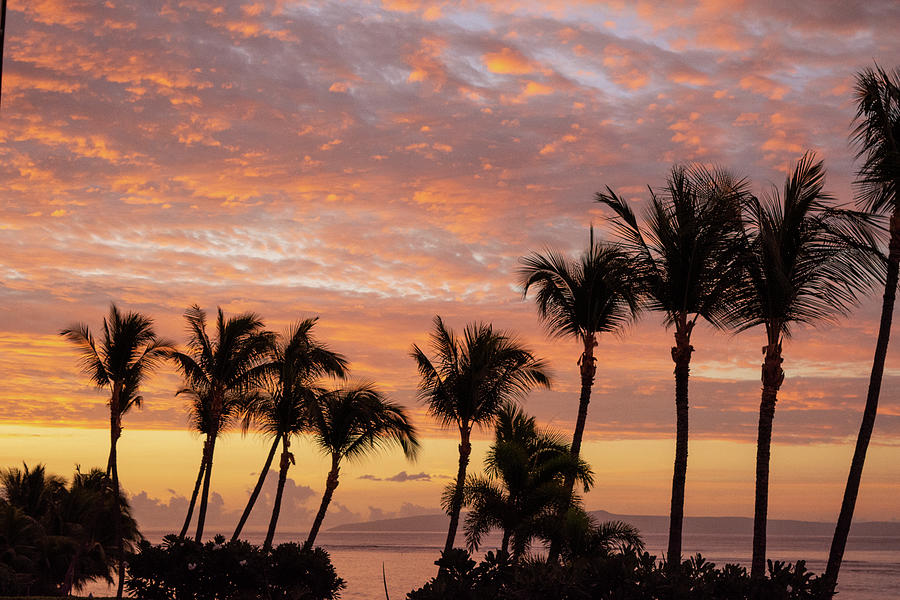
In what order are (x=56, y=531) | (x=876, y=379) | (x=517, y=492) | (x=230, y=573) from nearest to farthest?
(x=876, y=379) < (x=230, y=573) < (x=517, y=492) < (x=56, y=531)

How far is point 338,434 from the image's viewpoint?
31797 mm

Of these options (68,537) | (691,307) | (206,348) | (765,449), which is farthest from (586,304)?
(68,537)

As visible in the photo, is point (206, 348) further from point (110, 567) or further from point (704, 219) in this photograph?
point (704, 219)

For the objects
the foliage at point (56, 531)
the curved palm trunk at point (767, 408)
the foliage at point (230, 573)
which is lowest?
the foliage at point (56, 531)

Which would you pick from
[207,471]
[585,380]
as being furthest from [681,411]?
[207,471]

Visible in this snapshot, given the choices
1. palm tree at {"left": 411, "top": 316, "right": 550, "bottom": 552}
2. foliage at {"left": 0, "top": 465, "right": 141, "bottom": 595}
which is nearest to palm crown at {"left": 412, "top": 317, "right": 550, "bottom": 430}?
palm tree at {"left": 411, "top": 316, "right": 550, "bottom": 552}

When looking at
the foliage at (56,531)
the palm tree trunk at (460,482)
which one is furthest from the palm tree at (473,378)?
the foliage at (56,531)

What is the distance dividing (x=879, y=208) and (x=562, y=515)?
34.5 feet

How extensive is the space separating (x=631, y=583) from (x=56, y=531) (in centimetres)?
3810

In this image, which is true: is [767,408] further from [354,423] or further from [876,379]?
[354,423]

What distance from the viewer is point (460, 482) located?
88.6 ft

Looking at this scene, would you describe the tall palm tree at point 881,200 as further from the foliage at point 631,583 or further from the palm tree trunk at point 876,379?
the foliage at point 631,583

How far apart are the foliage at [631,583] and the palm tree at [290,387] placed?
74.8 feet

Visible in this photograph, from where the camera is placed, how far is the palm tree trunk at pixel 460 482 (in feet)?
86.7
